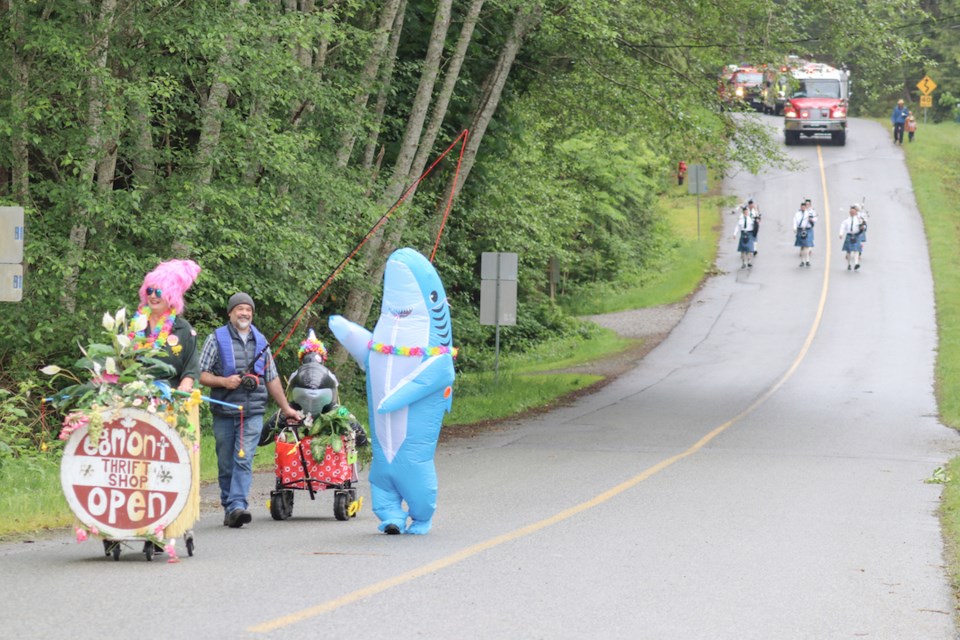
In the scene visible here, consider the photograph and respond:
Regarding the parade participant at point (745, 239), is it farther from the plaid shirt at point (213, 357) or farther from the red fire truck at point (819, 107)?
the plaid shirt at point (213, 357)

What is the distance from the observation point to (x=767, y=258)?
47656mm

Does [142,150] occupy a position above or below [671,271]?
above

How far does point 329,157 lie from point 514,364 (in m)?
14.2

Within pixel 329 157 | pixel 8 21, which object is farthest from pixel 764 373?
pixel 8 21

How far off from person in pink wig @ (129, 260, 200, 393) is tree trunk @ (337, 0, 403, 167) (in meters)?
9.86

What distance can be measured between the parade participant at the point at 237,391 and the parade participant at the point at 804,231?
3535 cm

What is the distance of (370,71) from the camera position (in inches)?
805

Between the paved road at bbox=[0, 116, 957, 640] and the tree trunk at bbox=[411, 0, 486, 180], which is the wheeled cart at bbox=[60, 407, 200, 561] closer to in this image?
the paved road at bbox=[0, 116, 957, 640]

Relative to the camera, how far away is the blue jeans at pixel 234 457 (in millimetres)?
10781

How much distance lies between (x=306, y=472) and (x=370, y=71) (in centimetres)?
1022

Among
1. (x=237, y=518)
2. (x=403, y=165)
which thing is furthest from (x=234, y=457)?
(x=403, y=165)

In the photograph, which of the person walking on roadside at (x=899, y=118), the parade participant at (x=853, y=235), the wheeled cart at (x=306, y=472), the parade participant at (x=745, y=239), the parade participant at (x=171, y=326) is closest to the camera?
the parade participant at (x=171, y=326)

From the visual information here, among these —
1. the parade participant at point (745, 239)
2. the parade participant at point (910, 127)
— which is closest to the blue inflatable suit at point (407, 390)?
the parade participant at point (745, 239)

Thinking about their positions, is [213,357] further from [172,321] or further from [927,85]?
[927,85]
